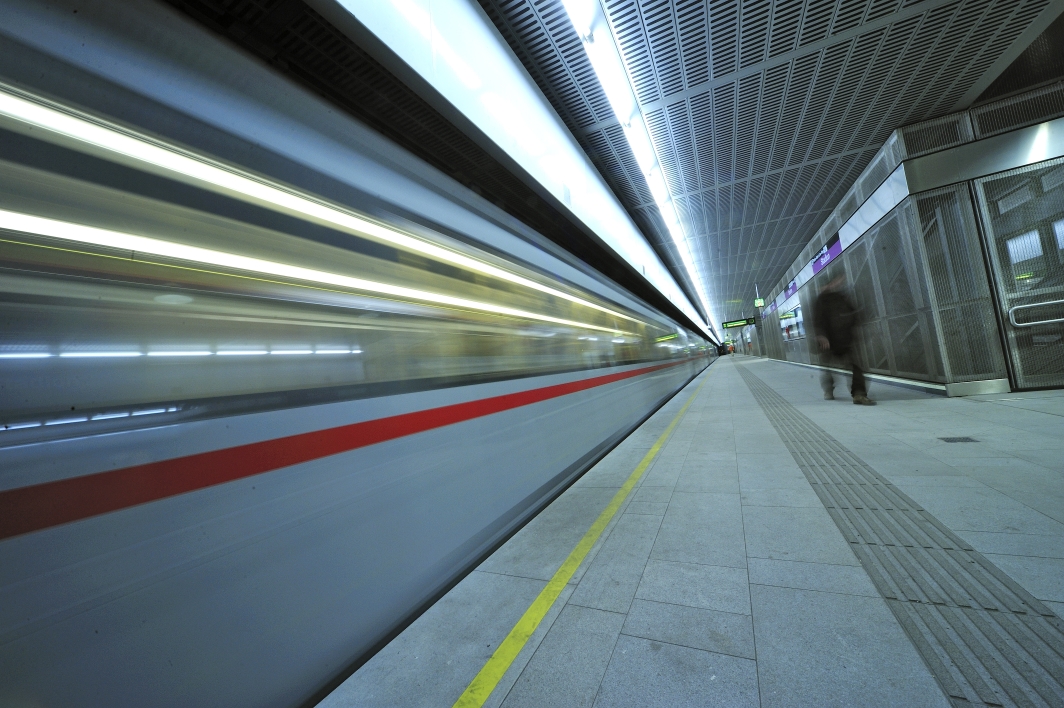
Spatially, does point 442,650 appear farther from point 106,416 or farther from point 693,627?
point 106,416

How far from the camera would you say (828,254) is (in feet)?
31.8

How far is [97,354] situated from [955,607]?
310cm

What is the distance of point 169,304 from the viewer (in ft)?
4.11

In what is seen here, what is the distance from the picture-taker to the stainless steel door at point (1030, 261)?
16.8 feet

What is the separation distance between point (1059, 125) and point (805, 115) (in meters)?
3.35

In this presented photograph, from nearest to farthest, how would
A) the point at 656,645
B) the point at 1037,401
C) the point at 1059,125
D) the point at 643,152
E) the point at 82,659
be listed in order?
the point at 82,659 < the point at 656,645 < the point at 1037,401 < the point at 1059,125 < the point at 643,152

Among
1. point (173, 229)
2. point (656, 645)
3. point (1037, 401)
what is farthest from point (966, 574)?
point (1037, 401)

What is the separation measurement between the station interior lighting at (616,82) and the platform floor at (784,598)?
157 inches

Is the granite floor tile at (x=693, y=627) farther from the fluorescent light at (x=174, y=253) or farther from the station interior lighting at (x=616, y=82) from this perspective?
the station interior lighting at (x=616, y=82)

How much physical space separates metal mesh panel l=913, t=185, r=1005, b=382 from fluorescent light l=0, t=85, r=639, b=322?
760 centimetres

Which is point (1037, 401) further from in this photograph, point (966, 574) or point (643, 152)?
point (643, 152)

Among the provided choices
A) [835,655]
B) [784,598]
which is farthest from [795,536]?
[835,655]

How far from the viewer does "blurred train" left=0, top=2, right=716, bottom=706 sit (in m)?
0.97

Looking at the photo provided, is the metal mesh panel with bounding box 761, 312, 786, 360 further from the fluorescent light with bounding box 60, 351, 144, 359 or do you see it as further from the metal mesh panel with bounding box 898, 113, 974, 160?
the fluorescent light with bounding box 60, 351, 144, 359
